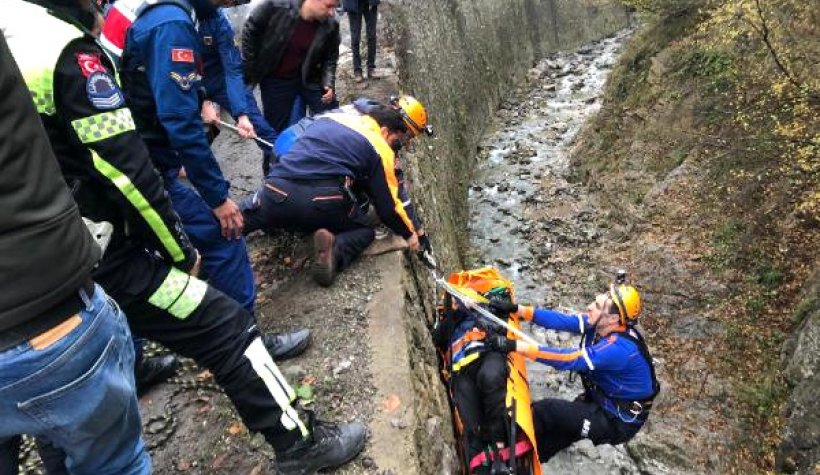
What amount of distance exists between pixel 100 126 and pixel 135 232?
2.14ft

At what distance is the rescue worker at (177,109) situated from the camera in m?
3.68

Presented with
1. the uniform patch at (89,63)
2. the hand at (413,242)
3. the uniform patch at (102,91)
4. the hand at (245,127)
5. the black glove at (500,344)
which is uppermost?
the uniform patch at (89,63)

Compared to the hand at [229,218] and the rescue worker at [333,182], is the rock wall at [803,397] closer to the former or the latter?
the rescue worker at [333,182]

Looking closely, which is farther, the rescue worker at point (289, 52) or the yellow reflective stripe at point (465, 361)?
the rescue worker at point (289, 52)

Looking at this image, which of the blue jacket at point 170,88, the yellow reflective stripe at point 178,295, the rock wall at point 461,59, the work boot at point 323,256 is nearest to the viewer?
the yellow reflective stripe at point 178,295

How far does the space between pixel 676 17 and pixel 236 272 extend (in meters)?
15.4

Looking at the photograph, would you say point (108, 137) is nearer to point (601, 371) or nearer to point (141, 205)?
point (141, 205)

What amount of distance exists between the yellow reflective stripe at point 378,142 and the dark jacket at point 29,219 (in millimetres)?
3612

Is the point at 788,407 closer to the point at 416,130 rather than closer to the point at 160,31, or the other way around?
the point at 416,130

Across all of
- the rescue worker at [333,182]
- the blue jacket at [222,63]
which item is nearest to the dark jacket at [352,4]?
the blue jacket at [222,63]

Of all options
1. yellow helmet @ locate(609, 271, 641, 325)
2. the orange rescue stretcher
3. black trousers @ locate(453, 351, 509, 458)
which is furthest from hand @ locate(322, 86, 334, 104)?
yellow helmet @ locate(609, 271, 641, 325)

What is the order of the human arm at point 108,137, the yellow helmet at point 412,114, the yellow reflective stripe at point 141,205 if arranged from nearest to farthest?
1. the human arm at point 108,137
2. the yellow reflective stripe at point 141,205
3. the yellow helmet at point 412,114

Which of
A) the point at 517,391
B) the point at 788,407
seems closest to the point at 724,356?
the point at 788,407

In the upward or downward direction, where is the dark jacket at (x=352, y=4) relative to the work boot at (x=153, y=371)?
upward
